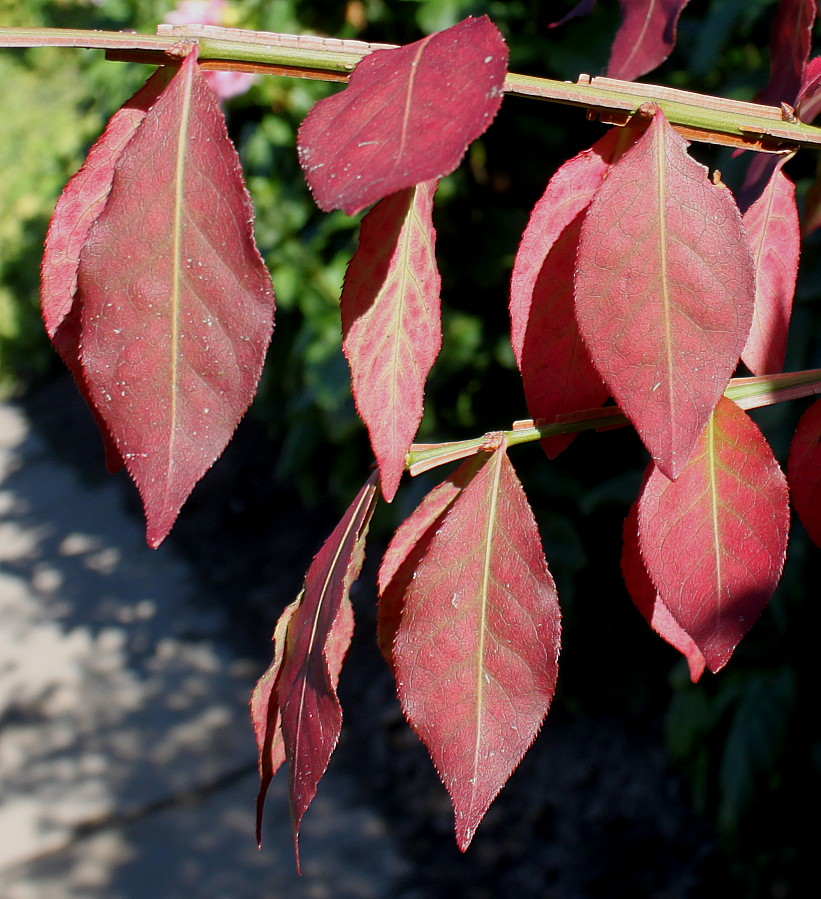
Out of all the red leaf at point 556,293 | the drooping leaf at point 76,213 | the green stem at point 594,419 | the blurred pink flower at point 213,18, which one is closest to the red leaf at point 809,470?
the green stem at point 594,419

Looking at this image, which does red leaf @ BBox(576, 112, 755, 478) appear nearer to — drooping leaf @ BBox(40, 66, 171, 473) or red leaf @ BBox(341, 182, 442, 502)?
red leaf @ BBox(341, 182, 442, 502)

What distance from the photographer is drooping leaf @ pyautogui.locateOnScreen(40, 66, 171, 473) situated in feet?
1.60

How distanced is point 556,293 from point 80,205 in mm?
243

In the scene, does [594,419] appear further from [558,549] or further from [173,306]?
[558,549]

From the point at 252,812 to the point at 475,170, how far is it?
2.14m

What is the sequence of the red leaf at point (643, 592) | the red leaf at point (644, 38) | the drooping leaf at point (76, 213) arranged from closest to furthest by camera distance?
the drooping leaf at point (76, 213)
the red leaf at point (643, 592)
the red leaf at point (644, 38)

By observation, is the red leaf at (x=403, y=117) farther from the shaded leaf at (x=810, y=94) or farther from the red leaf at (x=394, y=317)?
the shaded leaf at (x=810, y=94)

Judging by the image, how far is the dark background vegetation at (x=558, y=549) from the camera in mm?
2418

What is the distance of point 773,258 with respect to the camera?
0.62 meters

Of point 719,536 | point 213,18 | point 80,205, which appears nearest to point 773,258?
point 719,536

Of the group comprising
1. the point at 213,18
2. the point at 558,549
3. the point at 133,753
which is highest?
the point at 213,18

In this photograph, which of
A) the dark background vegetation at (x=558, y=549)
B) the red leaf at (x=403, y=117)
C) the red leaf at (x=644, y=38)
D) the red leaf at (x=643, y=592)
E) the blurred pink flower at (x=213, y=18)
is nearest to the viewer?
the red leaf at (x=403, y=117)

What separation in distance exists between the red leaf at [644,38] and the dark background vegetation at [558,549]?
1.23 metres

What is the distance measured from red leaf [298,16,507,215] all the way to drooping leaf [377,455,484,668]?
0.20m
